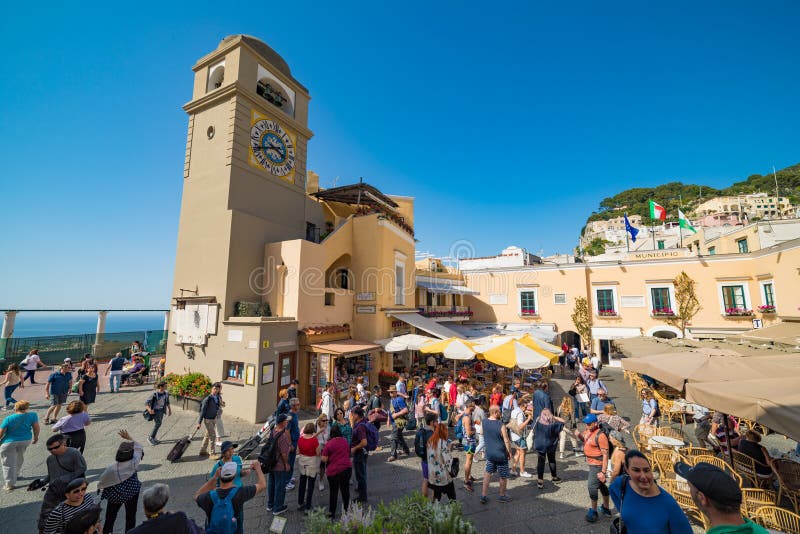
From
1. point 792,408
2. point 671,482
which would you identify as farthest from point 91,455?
point 792,408

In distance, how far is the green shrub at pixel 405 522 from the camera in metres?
2.88

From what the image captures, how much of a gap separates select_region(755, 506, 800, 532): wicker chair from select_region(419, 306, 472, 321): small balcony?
52.4 feet

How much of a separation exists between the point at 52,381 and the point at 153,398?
316 centimetres

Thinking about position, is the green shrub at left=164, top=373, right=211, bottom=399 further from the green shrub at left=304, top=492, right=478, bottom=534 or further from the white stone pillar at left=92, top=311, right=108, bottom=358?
the green shrub at left=304, top=492, right=478, bottom=534

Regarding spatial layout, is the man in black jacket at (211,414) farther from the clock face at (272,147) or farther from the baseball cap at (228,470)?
the clock face at (272,147)

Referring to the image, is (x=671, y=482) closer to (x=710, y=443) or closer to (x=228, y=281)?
(x=710, y=443)

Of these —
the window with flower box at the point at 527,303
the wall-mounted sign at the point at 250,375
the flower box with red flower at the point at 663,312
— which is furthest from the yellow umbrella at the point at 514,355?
the flower box with red flower at the point at 663,312

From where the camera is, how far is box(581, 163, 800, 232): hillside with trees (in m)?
76.8

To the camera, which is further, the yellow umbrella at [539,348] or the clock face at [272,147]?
the clock face at [272,147]

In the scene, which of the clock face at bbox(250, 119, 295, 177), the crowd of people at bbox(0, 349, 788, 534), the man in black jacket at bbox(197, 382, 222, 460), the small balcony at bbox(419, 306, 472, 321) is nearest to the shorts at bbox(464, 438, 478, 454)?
the crowd of people at bbox(0, 349, 788, 534)

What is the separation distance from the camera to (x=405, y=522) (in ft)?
9.80

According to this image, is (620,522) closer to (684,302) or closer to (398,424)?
(398,424)

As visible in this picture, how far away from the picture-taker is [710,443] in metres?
7.53

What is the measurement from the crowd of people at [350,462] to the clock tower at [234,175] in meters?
4.60
